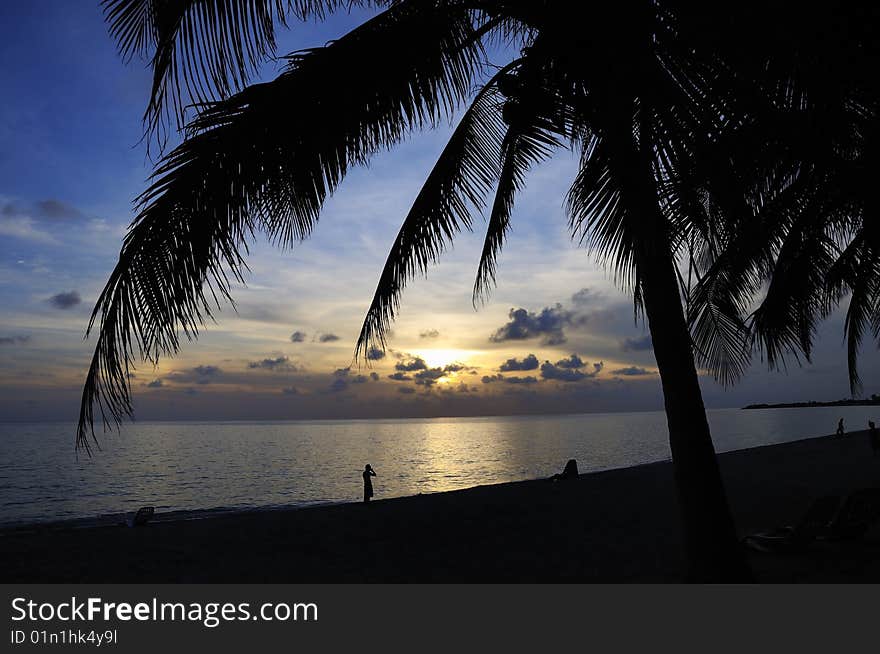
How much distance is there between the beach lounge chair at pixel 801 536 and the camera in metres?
7.04

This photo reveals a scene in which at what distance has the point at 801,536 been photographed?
7035mm

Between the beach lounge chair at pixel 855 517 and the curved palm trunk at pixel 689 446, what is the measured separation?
3778 mm

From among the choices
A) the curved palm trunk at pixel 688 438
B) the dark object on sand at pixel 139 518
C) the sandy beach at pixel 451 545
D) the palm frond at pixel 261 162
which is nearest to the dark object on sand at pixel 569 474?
the sandy beach at pixel 451 545

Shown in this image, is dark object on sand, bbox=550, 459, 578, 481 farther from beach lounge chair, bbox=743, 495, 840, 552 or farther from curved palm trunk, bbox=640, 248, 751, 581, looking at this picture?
curved palm trunk, bbox=640, 248, 751, 581

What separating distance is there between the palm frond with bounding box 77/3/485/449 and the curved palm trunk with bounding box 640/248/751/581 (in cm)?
249

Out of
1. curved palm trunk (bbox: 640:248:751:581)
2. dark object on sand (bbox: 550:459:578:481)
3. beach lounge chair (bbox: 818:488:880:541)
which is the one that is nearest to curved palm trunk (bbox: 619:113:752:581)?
curved palm trunk (bbox: 640:248:751:581)

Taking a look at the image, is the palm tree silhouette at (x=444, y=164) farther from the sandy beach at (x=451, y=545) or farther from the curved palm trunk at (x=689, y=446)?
the sandy beach at (x=451, y=545)

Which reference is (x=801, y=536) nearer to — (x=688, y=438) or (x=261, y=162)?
(x=688, y=438)

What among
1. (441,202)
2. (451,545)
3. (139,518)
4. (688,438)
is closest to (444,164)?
(441,202)

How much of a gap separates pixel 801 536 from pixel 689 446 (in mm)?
3714
